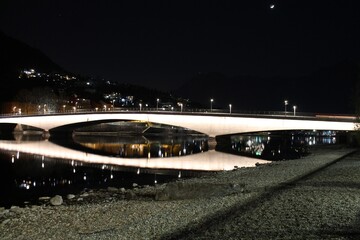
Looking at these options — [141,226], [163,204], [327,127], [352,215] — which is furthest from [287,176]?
[327,127]

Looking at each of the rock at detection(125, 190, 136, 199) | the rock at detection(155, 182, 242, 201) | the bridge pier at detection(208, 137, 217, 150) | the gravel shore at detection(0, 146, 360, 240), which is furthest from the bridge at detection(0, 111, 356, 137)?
the rock at detection(125, 190, 136, 199)

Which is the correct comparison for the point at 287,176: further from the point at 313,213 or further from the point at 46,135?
the point at 46,135

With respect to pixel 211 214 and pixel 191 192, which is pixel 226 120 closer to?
pixel 191 192

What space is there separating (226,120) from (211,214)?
148ft

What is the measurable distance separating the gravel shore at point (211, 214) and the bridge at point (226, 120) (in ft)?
106

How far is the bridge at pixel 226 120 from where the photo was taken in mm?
49375

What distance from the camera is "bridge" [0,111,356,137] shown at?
49.4 m

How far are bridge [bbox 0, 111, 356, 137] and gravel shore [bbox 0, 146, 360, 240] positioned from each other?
1276 inches

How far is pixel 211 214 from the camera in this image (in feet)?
36.9

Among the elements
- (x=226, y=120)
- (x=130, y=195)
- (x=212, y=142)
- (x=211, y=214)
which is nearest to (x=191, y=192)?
(x=130, y=195)

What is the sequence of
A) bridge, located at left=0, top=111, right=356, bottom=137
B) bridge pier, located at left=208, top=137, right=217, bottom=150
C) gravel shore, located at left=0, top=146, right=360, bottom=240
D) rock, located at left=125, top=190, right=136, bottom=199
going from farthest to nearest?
bridge pier, located at left=208, top=137, right=217, bottom=150 → bridge, located at left=0, top=111, right=356, bottom=137 → rock, located at left=125, top=190, right=136, bottom=199 → gravel shore, located at left=0, top=146, right=360, bottom=240

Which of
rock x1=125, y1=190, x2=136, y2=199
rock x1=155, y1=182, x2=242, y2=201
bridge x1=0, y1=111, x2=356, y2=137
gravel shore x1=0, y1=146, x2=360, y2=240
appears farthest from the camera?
bridge x1=0, y1=111, x2=356, y2=137

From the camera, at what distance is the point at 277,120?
171ft

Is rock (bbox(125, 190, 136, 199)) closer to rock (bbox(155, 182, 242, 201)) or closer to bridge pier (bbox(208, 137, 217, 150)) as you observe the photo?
rock (bbox(155, 182, 242, 201))
